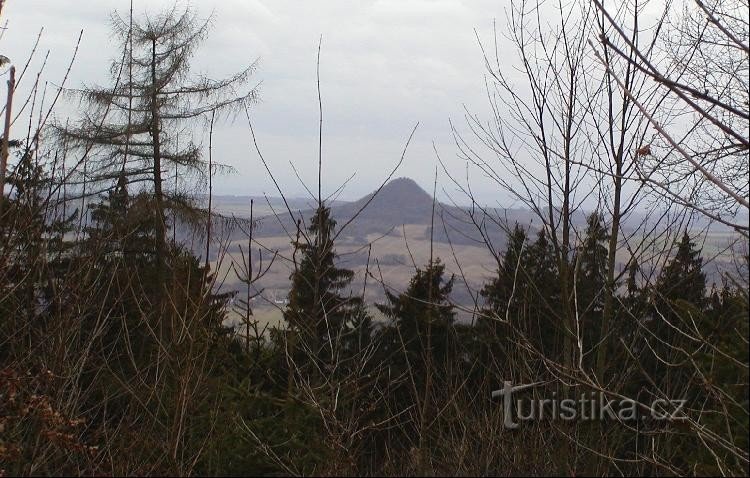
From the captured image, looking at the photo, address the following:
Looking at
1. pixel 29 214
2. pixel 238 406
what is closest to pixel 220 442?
pixel 238 406

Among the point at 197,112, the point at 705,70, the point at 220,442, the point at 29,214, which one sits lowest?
the point at 220,442

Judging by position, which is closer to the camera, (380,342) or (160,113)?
(380,342)

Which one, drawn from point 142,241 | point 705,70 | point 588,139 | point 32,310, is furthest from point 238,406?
point 142,241

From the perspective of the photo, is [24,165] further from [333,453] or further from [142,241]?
[142,241]

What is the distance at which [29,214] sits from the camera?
14.3 feet

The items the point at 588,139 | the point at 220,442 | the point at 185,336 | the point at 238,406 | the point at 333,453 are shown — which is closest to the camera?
the point at 333,453

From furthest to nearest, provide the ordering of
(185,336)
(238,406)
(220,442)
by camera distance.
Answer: (238,406) → (220,442) → (185,336)

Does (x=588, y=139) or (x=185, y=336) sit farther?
(x=588, y=139)

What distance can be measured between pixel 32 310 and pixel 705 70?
267 inches

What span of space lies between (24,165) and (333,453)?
263 centimetres

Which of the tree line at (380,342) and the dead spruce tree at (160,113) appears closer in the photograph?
the tree line at (380,342)

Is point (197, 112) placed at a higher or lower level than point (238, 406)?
higher

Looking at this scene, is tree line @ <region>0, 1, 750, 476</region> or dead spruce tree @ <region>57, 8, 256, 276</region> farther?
dead spruce tree @ <region>57, 8, 256, 276</region>

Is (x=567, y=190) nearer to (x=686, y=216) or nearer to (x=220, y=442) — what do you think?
(x=686, y=216)
